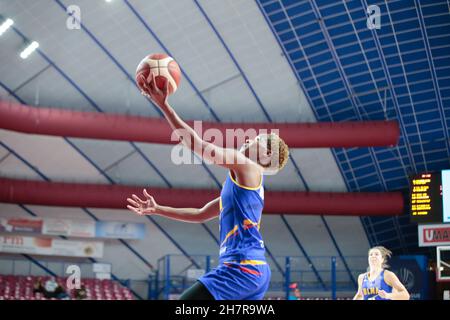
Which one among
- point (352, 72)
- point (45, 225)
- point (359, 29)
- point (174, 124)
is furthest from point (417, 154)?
point (174, 124)

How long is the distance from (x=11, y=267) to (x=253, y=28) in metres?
15.3

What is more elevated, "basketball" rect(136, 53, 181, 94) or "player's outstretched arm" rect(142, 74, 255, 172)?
"basketball" rect(136, 53, 181, 94)

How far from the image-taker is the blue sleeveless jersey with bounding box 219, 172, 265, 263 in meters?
A: 5.72

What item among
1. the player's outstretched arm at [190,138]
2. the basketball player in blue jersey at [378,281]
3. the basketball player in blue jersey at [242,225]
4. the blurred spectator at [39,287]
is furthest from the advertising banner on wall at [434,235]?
the player's outstretched arm at [190,138]

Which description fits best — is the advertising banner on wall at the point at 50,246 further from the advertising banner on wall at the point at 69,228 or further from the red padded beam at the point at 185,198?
the red padded beam at the point at 185,198

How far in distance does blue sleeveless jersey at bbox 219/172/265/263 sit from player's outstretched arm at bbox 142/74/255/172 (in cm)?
37

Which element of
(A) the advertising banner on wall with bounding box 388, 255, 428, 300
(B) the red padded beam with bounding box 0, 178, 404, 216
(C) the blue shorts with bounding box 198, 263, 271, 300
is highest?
(B) the red padded beam with bounding box 0, 178, 404, 216

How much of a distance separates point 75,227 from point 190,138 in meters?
26.8

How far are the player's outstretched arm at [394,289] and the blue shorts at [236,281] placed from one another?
23.3 feet

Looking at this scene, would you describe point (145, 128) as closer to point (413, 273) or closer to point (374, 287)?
point (413, 273)

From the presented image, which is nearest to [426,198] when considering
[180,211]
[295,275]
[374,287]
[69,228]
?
[295,275]

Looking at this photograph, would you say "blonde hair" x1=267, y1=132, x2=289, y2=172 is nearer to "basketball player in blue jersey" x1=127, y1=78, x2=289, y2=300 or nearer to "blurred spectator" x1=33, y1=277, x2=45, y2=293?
"basketball player in blue jersey" x1=127, y1=78, x2=289, y2=300

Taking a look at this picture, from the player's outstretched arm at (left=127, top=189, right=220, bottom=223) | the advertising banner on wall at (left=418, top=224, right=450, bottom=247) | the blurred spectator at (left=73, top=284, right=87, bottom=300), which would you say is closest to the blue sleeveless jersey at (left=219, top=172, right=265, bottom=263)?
the player's outstretched arm at (left=127, top=189, right=220, bottom=223)

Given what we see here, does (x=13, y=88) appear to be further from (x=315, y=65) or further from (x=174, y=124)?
(x=174, y=124)
